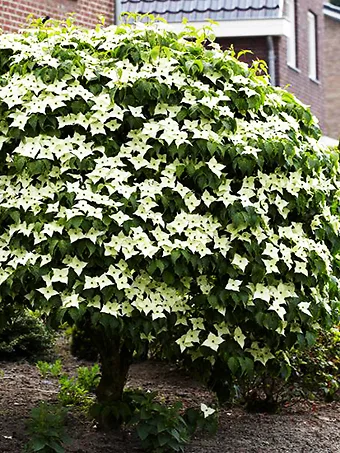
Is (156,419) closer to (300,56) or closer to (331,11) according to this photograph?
(300,56)

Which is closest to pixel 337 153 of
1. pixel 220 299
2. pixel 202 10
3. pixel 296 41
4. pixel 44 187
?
pixel 220 299

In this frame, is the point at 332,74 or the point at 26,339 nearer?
the point at 26,339

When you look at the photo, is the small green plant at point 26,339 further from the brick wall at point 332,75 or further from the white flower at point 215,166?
the brick wall at point 332,75

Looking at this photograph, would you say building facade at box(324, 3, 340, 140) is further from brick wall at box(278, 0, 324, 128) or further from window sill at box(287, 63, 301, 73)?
window sill at box(287, 63, 301, 73)

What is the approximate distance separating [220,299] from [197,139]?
0.89m

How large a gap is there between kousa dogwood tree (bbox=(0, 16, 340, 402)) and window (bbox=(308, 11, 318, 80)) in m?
15.1

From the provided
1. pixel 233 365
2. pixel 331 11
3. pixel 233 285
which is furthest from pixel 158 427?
pixel 331 11

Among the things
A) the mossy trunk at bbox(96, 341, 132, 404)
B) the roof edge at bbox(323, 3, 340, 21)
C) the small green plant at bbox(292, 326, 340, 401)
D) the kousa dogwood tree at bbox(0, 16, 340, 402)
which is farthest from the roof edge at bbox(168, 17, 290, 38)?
the roof edge at bbox(323, 3, 340, 21)

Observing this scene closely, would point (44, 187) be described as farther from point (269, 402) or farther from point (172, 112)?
point (269, 402)

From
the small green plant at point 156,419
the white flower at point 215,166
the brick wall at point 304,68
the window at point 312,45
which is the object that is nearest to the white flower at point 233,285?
the white flower at point 215,166

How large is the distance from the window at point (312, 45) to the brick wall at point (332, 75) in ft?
27.4

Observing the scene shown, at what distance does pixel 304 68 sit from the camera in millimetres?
19297

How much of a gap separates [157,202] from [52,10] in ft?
22.4

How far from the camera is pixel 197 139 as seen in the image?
524cm
